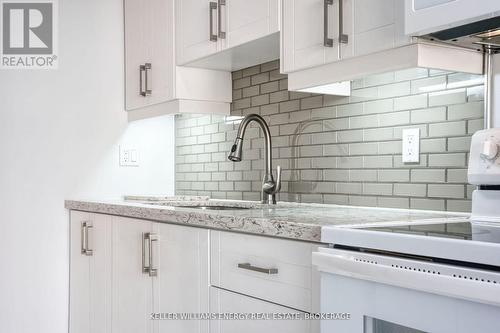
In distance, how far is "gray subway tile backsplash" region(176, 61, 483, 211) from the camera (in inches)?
73.6

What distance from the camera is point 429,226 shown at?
1.40 meters

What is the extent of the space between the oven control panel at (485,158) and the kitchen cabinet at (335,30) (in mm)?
336

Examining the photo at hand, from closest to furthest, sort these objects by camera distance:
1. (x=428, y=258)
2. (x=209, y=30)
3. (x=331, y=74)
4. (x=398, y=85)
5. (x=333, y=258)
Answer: (x=428, y=258) < (x=333, y=258) < (x=331, y=74) < (x=398, y=85) < (x=209, y=30)

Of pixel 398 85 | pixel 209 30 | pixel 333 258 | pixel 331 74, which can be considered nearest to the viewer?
pixel 333 258

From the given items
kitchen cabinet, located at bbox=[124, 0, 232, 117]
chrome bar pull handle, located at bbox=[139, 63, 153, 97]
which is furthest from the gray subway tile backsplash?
chrome bar pull handle, located at bbox=[139, 63, 153, 97]

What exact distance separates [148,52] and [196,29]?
503 mm

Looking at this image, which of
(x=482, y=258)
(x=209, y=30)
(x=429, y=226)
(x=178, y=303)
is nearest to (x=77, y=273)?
(x=178, y=303)

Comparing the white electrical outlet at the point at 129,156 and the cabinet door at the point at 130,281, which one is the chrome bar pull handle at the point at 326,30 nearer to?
the cabinet door at the point at 130,281

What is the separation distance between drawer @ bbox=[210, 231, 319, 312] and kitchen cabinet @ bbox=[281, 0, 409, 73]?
24.8 inches

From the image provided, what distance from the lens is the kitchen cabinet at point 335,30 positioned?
169 centimetres

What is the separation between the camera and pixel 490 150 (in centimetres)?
155

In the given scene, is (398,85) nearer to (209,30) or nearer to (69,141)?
(209,30)

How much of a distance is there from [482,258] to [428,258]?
0.41 ft

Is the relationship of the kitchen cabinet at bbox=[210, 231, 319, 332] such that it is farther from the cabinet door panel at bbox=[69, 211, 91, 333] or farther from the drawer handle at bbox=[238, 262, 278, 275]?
the cabinet door panel at bbox=[69, 211, 91, 333]
